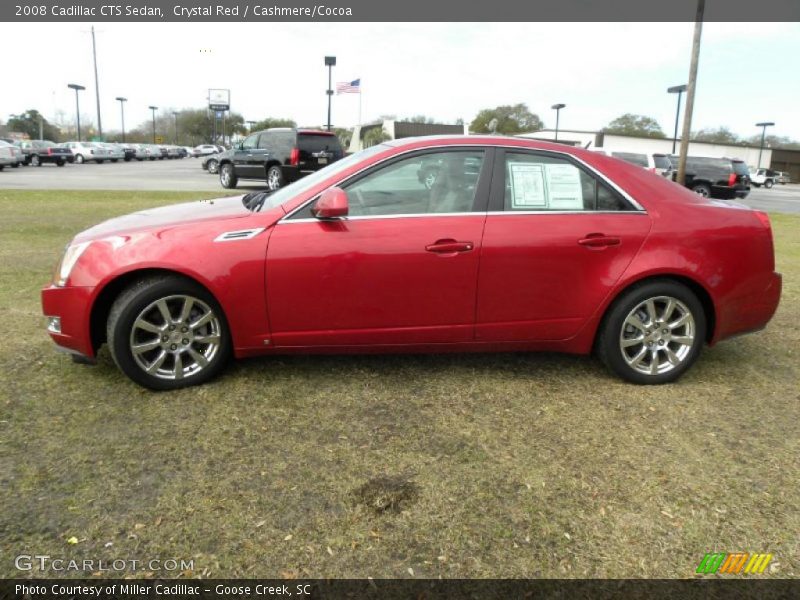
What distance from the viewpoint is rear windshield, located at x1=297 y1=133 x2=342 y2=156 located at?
56.9ft

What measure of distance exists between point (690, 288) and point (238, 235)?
283 cm

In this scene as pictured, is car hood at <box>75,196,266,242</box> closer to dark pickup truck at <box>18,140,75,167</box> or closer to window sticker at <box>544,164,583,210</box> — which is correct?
window sticker at <box>544,164,583,210</box>

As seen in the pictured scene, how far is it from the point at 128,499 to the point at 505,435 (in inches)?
71.9

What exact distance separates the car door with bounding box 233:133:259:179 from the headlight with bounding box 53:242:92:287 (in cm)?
1505

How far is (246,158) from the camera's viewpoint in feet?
59.7

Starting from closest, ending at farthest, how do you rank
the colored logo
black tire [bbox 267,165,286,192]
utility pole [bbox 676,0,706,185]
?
1. the colored logo
2. utility pole [bbox 676,0,706,185]
3. black tire [bbox 267,165,286,192]

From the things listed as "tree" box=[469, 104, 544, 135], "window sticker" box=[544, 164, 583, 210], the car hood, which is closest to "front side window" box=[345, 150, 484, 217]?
"window sticker" box=[544, 164, 583, 210]

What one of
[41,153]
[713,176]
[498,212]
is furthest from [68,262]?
[41,153]

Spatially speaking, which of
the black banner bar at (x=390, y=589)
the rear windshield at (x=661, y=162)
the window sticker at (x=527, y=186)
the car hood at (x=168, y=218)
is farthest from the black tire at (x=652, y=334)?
Answer: the rear windshield at (x=661, y=162)

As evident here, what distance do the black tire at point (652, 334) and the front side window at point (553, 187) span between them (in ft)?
1.84

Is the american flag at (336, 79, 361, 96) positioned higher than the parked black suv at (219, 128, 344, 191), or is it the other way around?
the american flag at (336, 79, 361, 96)

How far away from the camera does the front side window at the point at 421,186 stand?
11.8ft

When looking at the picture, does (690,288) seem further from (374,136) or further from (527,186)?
(374,136)
